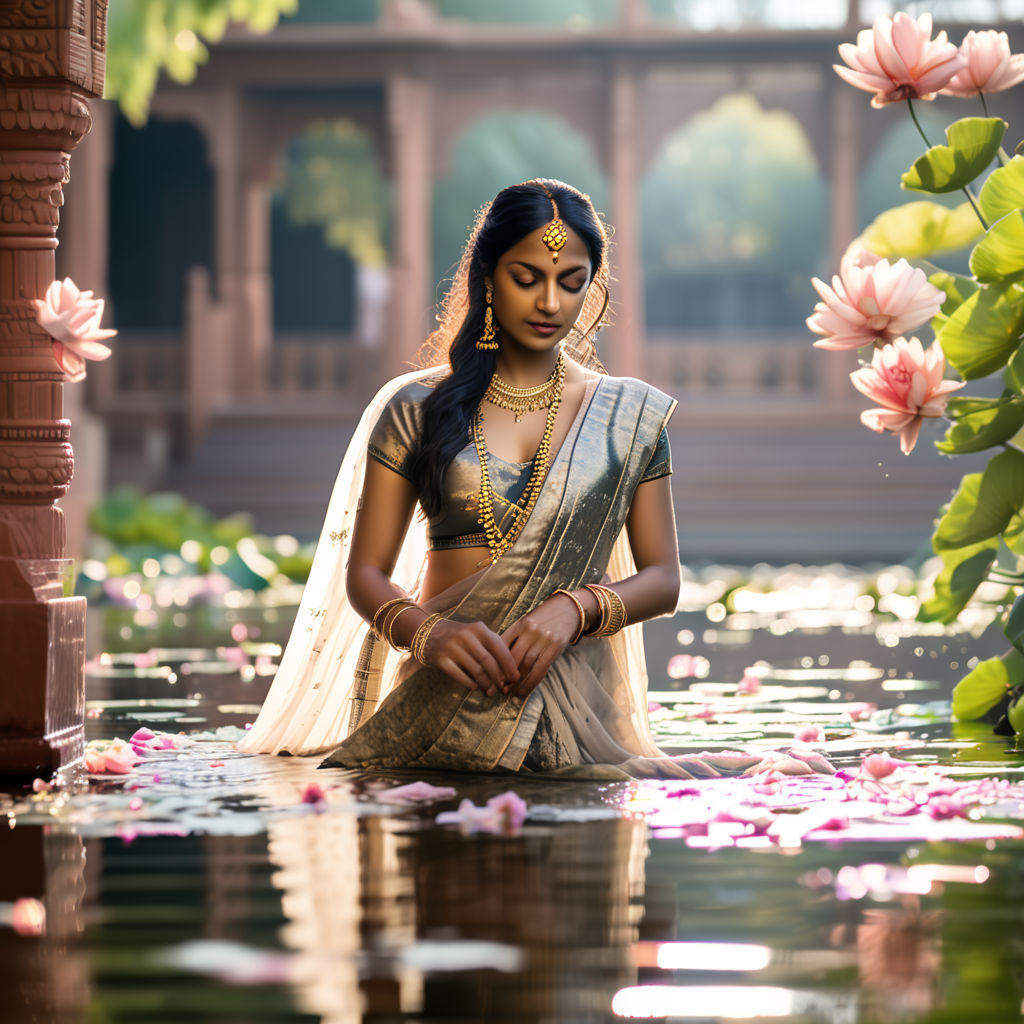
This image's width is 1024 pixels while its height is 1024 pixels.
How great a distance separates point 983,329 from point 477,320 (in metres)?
1.19

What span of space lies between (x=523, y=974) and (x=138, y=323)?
62.8 ft

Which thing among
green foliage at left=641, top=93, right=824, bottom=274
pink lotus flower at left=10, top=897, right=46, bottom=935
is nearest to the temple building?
green foliage at left=641, top=93, right=824, bottom=274

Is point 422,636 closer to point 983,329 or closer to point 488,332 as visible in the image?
point 488,332

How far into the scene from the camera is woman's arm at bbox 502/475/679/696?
3623 millimetres

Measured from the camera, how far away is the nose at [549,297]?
386 cm

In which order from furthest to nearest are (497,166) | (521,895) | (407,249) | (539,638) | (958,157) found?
1. (497,166)
2. (407,249)
3. (958,157)
4. (539,638)
5. (521,895)

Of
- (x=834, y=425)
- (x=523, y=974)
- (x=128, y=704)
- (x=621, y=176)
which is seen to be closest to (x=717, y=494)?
(x=834, y=425)

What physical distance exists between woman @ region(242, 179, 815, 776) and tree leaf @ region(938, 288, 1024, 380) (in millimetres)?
735

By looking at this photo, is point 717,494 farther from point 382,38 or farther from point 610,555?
point 610,555

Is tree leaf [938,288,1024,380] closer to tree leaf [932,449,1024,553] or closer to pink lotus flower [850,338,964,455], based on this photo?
pink lotus flower [850,338,964,455]

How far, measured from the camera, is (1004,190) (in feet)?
14.3

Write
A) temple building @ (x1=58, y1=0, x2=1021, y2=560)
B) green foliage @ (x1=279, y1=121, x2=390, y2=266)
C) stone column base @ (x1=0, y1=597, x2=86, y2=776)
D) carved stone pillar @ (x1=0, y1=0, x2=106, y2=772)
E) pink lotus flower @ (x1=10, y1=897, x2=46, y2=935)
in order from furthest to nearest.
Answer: green foliage @ (x1=279, y1=121, x2=390, y2=266), temple building @ (x1=58, y1=0, x2=1021, y2=560), carved stone pillar @ (x1=0, y1=0, x2=106, y2=772), stone column base @ (x1=0, y1=597, x2=86, y2=776), pink lotus flower @ (x1=10, y1=897, x2=46, y2=935)

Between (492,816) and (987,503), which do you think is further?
(987,503)

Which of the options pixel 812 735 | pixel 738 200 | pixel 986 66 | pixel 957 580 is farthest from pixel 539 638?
pixel 738 200
